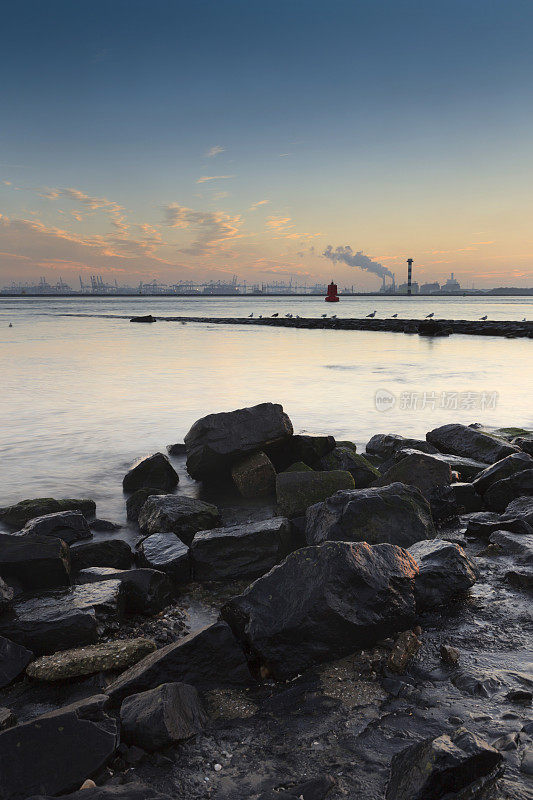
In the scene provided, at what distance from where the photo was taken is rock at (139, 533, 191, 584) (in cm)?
498

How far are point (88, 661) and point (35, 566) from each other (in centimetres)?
147

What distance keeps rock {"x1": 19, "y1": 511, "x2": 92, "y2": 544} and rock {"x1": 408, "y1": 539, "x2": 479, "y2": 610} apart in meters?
3.66

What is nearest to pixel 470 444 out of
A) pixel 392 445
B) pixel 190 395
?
pixel 392 445

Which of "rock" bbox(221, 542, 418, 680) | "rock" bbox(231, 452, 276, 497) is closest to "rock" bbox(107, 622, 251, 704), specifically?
"rock" bbox(221, 542, 418, 680)

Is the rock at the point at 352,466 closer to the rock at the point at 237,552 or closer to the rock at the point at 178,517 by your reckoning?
the rock at the point at 178,517

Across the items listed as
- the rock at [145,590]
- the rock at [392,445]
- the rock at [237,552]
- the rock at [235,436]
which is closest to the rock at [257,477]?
the rock at [235,436]

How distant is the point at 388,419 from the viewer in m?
12.7

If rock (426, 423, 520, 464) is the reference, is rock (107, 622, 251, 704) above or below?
below

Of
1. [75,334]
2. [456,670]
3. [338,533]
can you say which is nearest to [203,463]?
[338,533]

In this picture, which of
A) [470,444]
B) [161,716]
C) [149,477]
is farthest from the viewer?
→ [470,444]

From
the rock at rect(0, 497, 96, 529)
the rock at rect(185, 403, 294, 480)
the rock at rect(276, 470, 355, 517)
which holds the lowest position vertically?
the rock at rect(0, 497, 96, 529)

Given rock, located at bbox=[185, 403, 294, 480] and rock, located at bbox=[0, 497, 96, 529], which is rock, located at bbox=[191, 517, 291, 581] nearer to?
rock, located at bbox=[185, 403, 294, 480]

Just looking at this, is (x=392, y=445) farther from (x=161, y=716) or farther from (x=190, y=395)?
(x=190, y=395)

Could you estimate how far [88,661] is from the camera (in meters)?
3.59
